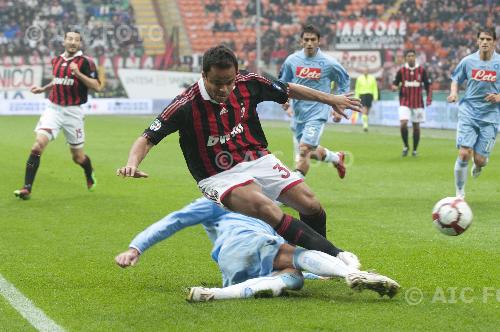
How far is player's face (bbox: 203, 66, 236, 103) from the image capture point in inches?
260

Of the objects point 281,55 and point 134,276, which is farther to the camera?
point 281,55

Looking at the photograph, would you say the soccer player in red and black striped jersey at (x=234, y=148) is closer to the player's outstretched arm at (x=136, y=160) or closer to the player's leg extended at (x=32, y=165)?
the player's outstretched arm at (x=136, y=160)

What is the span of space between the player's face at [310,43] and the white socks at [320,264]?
22.8ft

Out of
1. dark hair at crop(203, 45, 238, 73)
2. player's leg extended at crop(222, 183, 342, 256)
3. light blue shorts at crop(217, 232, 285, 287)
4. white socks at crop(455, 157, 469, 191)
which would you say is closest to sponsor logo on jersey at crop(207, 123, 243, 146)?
player's leg extended at crop(222, 183, 342, 256)

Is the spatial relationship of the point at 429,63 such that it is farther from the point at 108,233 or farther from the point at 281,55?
the point at 108,233

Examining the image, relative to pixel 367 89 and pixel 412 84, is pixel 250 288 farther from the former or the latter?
pixel 367 89

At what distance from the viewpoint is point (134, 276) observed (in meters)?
7.61

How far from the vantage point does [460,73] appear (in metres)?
12.5

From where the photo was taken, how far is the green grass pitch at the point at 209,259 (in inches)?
236

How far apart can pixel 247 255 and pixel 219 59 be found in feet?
4.72

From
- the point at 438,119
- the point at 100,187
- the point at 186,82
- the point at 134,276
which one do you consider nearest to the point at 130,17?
the point at 186,82

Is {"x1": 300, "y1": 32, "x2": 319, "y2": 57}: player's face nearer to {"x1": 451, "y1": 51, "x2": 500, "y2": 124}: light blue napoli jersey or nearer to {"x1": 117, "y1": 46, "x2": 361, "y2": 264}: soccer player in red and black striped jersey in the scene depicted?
{"x1": 451, "y1": 51, "x2": 500, "y2": 124}: light blue napoli jersey

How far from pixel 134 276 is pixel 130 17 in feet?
124

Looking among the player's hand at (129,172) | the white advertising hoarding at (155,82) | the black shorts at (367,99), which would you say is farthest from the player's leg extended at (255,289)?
the white advertising hoarding at (155,82)
